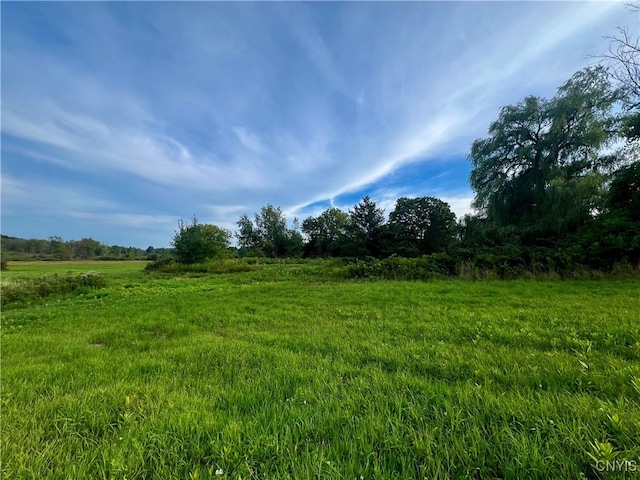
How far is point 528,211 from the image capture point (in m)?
16.0

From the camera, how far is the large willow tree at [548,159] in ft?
44.7

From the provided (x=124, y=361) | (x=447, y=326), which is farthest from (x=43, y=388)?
(x=447, y=326)

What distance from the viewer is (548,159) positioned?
15734 mm

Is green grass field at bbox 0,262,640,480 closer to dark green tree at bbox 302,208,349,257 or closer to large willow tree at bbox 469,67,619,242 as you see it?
large willow tree at bbox 469,67,619,242

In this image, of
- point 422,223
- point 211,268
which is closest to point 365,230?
point 422,223

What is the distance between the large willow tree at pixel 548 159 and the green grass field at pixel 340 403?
12.6 m

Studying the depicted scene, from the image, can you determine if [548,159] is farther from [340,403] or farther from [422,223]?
[422,223]

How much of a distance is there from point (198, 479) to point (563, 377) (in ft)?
9.37

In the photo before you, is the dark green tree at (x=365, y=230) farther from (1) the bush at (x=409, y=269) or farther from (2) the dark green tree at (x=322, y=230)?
(1) the bush at (x=409, y=269)

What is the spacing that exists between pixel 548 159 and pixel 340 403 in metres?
20.8

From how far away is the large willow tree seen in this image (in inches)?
536

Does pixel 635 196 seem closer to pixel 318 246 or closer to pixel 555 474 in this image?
pixel 555 474

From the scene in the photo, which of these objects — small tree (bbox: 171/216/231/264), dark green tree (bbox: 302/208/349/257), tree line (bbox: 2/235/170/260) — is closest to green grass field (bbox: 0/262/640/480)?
small tree (bbox: 171/216/231/264)

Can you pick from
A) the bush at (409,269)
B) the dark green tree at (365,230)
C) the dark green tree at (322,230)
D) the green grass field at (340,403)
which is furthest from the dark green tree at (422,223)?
the green grass field at (340,403)
